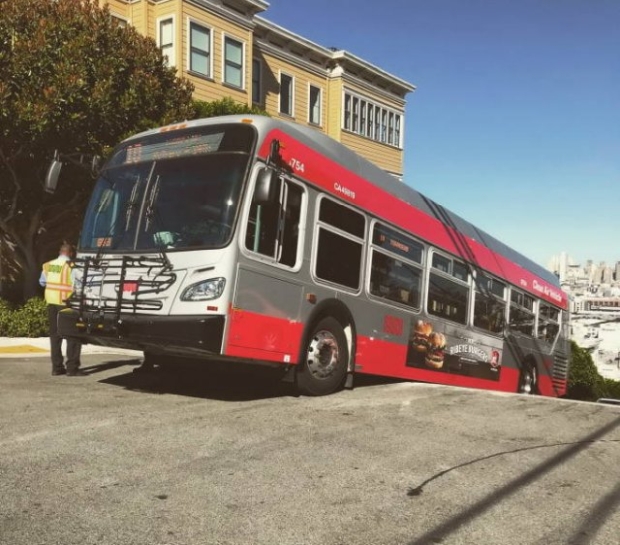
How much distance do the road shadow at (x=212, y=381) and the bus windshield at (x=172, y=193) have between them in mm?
1585

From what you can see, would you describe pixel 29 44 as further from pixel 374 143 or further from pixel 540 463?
pixel 374 143

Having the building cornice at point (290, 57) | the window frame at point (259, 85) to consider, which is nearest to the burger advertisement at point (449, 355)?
the window frame at point (259, 85)

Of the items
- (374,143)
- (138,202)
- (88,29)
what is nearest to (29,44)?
(88,29)

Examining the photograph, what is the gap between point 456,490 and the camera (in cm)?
399

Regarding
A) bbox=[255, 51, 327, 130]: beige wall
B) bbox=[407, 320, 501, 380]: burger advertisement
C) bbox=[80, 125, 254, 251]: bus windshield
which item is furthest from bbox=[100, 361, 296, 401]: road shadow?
bbox=[255, 51, 327, 130]: beige wall

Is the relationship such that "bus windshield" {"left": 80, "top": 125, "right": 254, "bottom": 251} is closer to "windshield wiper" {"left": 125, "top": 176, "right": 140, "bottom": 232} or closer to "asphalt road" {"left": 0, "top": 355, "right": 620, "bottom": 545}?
"windshield wiper" {"left": 125, "top": 176, "right": 140, "bottom": 232}

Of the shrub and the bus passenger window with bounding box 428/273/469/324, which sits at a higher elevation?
the bus passenger window with bounding box 428/273/469/324

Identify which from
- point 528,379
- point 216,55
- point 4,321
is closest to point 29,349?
point 4,321

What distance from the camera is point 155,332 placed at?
6.44 m

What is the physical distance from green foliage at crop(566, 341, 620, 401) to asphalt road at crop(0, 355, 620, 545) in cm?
2147

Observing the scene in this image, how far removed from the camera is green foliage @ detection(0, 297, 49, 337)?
1462cm

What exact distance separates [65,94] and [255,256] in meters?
9.30

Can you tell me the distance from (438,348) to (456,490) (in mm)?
6588

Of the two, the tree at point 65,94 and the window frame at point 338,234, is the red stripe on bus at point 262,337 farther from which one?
the tree at point 65,94
